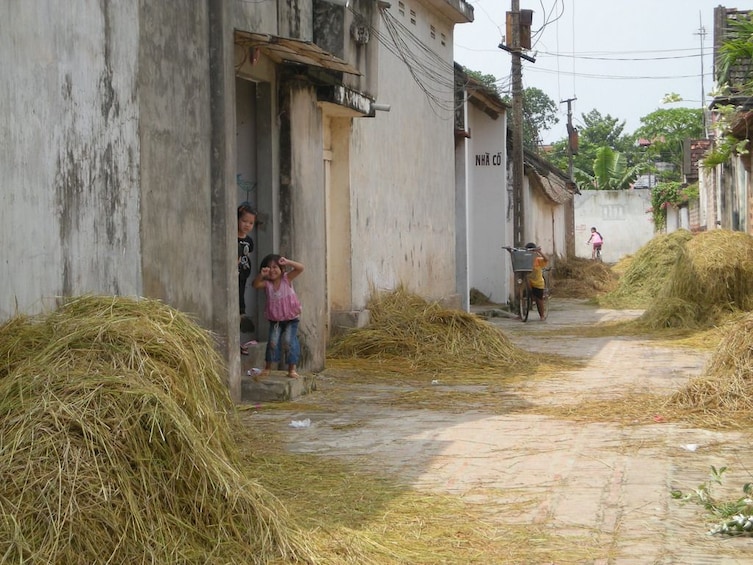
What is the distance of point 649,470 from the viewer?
6.82 m

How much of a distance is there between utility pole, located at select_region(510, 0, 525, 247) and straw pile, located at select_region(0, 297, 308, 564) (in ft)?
55.0

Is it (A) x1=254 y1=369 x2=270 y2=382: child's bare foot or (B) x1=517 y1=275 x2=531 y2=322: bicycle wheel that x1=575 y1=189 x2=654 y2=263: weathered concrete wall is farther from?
(A) x1=254 y1=369 x2=270 y2=382: child's bare foot

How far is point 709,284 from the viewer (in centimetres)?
1675

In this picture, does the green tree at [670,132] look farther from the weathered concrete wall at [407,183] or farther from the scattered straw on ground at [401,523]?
the scattered straw on ground at [401,523]

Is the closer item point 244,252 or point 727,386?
point 727,386

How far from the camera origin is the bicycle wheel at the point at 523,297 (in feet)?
66.2

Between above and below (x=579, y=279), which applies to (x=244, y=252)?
above

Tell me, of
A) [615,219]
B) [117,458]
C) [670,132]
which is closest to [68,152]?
[117,458]

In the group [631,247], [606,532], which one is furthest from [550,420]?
[631,247]

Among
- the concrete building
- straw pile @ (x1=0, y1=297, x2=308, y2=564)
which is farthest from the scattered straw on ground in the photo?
the concrete building

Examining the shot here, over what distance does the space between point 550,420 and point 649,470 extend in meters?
2.02

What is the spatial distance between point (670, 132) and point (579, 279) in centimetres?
4400

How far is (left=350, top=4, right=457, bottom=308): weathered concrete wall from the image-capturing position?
14367mm

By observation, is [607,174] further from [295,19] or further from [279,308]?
[279,308]
